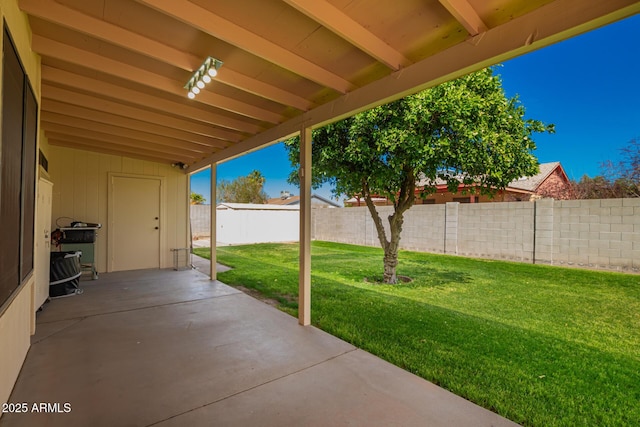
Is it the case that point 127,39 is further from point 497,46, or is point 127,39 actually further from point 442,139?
point 442,139

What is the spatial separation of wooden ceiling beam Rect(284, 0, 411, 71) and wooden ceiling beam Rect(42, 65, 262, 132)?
87.2 inches

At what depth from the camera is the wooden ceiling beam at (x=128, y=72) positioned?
7.88ft

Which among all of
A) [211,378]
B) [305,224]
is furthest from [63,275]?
[305,224]

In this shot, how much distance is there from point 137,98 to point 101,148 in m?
3.44

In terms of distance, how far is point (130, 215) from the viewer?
6.46 meters

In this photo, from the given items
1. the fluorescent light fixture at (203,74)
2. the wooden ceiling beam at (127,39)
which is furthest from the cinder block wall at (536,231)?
the fluorescent light fixture at (203,74)

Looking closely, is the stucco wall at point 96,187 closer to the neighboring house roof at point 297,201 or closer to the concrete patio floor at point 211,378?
the concrete patio floor at point 211,378

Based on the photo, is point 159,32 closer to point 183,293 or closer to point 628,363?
point 183,293

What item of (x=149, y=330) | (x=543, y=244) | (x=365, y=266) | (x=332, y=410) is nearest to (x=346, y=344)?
(x=332, y=410)

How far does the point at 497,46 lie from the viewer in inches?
71.6

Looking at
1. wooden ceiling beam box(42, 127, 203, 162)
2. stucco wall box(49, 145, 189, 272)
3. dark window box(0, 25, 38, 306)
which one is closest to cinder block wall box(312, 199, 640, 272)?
stucco wall box(49, 145, 189, 272)

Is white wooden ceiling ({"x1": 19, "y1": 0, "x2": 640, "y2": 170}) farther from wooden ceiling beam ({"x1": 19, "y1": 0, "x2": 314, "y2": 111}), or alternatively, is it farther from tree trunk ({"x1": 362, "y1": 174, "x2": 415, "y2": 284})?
tree trunk ({"x1": 362, "y1": 174, "x2": 415, "y2": 284})

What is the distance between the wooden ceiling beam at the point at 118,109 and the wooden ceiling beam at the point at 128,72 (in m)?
0.74

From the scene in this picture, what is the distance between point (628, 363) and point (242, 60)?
4.19m
